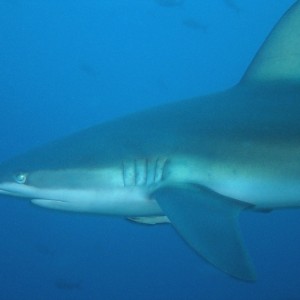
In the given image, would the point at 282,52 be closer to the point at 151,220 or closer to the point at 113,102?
the point at 151,220

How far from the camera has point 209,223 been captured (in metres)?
2.36

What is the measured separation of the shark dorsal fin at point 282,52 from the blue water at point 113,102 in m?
8.61

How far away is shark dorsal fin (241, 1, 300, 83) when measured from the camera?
128 inches

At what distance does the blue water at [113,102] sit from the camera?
1412cm

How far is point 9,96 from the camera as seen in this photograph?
21859mm

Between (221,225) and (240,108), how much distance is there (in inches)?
38.6

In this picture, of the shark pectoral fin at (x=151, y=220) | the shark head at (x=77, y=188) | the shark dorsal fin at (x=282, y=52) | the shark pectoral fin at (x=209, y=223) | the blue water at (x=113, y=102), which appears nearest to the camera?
the shark pectoral fin at (x=209, y=223)

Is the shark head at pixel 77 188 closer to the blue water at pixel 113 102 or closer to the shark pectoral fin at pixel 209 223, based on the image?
Answer: the shark pectoral fin at pixel 209 223

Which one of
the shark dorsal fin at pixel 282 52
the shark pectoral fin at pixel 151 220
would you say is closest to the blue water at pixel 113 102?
the shark pectoral fin at pixel 151 220

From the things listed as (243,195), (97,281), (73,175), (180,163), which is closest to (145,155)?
(180,163)

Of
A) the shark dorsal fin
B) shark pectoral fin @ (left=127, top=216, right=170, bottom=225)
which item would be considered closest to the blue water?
shark pectoral fin @ (left=127, top=216, right=170, bottom=225)

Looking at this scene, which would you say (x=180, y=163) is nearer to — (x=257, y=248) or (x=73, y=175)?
(x=73, y=175)

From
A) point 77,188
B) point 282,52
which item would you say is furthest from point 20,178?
point 282,52

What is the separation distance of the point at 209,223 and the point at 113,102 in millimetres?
28271
